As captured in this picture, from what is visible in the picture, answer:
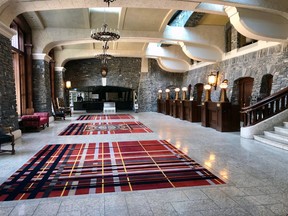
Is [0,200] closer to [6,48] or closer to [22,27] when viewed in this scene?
[6,48]

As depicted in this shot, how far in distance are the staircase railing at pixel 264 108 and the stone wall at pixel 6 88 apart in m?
6.28

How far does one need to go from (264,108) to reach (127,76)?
11.4 metres

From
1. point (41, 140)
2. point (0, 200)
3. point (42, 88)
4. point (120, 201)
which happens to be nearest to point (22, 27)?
point (42, 88)

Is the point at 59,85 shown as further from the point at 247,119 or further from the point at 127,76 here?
the point at 247,119

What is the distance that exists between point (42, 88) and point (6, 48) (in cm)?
393

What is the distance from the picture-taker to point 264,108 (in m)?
6.40

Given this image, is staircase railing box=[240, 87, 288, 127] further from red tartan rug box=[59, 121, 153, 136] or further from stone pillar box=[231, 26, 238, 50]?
stone pillar box=[231, 26, 238, 50]

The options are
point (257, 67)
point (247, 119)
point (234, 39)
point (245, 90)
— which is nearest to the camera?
point (247, 119)

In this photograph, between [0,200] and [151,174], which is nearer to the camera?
[0,200]

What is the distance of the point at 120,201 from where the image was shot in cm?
271

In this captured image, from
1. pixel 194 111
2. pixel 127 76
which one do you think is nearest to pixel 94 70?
pixel 127 76

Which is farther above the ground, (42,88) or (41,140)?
(42,88)

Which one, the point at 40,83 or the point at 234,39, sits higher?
the point at 234,39

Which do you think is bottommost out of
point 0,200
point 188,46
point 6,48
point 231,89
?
point 0,200
